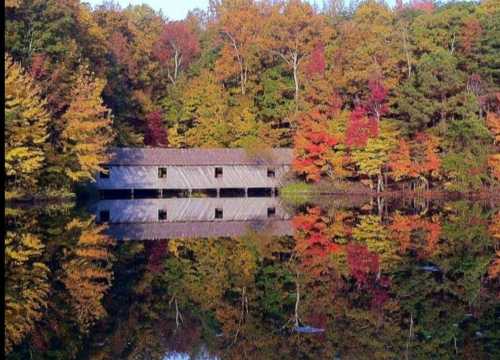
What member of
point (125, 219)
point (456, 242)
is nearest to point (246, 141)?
point (125, 219)

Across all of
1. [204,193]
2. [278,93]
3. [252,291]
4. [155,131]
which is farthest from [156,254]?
[155,131]

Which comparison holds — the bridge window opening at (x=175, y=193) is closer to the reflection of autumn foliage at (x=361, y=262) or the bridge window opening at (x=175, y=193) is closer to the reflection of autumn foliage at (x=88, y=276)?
the reflection of autumn foliage at (x=88, y=276)

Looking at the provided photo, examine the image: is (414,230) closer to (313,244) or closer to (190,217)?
(313,244)

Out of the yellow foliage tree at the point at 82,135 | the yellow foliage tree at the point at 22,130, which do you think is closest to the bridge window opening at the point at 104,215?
the yellow foliage tree at the point at 22,130

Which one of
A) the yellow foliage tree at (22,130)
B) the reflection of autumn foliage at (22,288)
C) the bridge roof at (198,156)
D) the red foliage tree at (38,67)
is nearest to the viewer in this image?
the reflection of autumn foliage at (22,288)

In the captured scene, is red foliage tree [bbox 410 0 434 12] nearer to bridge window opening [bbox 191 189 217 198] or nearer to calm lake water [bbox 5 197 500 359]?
bridge window opening [bbox 191 189 217 198]
